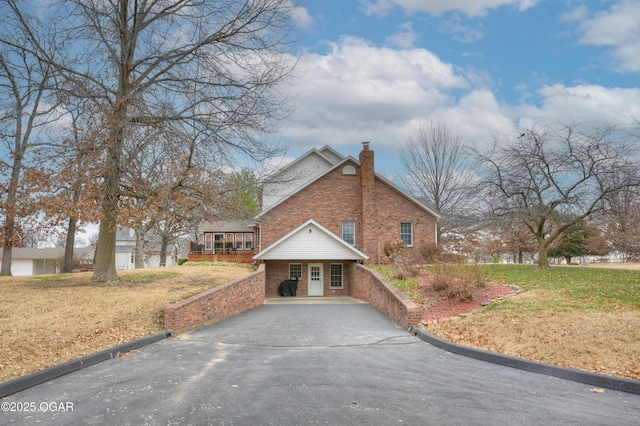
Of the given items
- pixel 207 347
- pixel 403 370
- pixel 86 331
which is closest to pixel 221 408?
pixel 403 370

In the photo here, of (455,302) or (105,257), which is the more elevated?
(105,257)

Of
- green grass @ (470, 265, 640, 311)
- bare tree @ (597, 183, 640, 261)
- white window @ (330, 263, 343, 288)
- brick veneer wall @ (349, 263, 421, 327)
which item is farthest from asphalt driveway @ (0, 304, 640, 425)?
white window @ (330, 263, 343, 288)

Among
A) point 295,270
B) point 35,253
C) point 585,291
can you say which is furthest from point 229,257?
point 585,291

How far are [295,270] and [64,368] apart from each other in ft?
69.3

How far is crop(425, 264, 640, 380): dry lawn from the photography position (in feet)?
26.6

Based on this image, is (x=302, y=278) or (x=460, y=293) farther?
(x=302, y=278)

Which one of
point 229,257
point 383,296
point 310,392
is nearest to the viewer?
point 310,392

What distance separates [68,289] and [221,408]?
456 inches

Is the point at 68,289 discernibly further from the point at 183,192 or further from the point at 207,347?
the point at 207,347

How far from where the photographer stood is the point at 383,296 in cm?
1767

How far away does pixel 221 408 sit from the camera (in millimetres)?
5668

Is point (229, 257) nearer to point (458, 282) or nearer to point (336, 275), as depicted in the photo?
point (336, 275)

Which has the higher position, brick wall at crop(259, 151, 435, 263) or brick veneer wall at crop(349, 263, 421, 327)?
brick wall at crop(259, 151, 435, 263)

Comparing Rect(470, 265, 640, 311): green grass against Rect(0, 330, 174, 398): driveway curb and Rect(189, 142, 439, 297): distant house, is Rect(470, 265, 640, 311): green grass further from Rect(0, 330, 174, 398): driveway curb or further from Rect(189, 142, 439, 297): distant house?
Rect(189, 142, 439, 297): distant house
